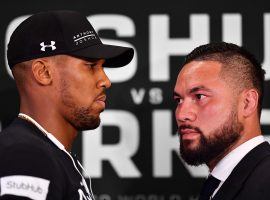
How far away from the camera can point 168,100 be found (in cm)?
218

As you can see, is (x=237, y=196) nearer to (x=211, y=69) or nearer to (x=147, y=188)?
(x=211, y=69)

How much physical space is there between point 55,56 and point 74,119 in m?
0.15

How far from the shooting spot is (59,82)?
1315 mm

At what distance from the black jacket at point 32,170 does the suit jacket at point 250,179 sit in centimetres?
33

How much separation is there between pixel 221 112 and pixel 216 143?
3.1 inches

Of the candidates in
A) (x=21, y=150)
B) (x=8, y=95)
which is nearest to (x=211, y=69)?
(x=21, y=150)

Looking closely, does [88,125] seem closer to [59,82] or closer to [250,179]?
[59,82]

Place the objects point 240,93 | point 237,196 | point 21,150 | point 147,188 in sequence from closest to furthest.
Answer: point 21,150, point 237,196, point 240,93, point 147,188

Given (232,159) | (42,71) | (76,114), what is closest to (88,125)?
(76,114)

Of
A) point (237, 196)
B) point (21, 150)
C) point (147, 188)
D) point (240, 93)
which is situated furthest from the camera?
point (147, 188)

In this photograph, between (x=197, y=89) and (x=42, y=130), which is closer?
(x=42, y=130)

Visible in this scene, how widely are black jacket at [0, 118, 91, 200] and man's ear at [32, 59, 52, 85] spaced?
0.11m

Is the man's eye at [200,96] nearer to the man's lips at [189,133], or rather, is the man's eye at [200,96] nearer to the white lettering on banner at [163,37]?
the man's lips at [189,133]

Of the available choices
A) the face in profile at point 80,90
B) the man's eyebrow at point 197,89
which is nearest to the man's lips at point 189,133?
the man's eyebrow at point 197,89
